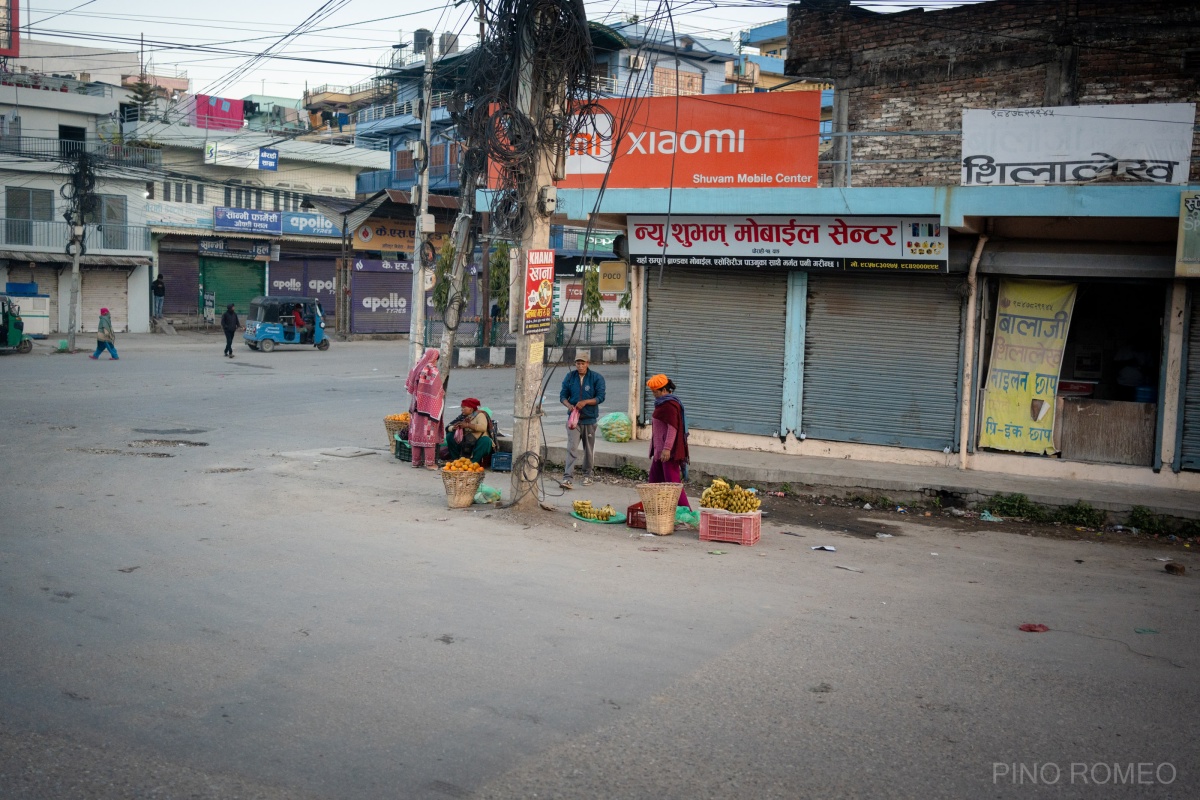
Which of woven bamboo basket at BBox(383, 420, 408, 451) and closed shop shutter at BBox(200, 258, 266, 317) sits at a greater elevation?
closed shop shutter at BBox(200, 258, 266, 317)

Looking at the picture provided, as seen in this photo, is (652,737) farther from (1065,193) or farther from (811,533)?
(1065,193)

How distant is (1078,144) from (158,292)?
38.7m

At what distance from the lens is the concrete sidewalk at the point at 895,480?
12.5 metres

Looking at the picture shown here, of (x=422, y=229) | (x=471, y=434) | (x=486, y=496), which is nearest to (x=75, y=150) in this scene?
(x=422, y=229)

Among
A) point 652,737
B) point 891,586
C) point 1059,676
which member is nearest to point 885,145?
point 891,586

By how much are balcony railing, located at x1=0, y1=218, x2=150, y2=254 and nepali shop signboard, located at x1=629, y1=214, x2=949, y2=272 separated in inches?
1220

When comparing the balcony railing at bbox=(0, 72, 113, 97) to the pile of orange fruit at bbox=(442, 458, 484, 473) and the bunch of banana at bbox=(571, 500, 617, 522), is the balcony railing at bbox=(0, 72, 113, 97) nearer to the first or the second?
the pile of orange fruit at bbox=(442, 458, 484, 473)

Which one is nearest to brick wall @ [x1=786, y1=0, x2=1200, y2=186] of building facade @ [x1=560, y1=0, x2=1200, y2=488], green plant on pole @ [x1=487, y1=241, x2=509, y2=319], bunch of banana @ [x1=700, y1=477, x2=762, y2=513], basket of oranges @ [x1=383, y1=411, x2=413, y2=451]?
building facade @ [x1=560, y1=0, x2=1200, y2=488]

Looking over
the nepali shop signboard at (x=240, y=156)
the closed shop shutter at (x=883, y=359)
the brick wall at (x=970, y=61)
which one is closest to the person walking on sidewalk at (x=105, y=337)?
the nepali shop signboard at (x=240, y=156)

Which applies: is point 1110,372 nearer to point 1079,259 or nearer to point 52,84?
point 1079,259

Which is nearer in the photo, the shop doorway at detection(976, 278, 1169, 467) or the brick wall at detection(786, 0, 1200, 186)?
the shop doorway at detection(976, 278, 1169, 467)

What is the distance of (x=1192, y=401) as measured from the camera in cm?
1299

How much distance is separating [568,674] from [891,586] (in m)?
3.87

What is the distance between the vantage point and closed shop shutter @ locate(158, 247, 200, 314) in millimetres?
45188
